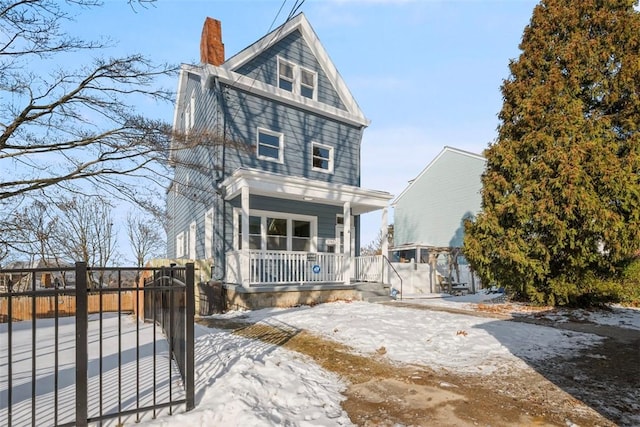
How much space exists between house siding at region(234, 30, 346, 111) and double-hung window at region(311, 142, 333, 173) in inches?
74.1

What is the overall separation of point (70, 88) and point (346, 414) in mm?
7581

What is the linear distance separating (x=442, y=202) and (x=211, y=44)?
16114mm

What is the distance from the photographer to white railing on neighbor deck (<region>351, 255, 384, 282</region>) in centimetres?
1261

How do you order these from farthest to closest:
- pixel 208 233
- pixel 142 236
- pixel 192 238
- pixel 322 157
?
pixel 142 236, pixel 192 238, pixel 322 157, pixel 208 233

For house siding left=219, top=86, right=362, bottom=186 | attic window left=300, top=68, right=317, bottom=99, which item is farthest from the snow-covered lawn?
attic window left=300, top=68, right=317, bottom=99

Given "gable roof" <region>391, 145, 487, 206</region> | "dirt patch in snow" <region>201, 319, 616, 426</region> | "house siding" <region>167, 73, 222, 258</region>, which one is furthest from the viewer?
"gable roof" <region>391, 145, 487, 206</region>

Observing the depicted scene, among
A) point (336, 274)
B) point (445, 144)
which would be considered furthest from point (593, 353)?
point (445, 144)

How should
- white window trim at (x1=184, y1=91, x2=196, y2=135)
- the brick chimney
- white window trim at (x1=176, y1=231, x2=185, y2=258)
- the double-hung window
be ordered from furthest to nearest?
white window trim at (x1=176, y1=231, x2=185, y2=258) < white window trim at (x1=184, y1=91, x2=196, y2=135) < the double-hung window < the brick chimney

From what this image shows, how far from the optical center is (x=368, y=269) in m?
13.0

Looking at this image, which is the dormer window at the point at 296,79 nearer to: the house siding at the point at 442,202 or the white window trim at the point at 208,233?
the white window trim at the point at 208,233

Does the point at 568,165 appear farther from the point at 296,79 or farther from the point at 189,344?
the point at 189,344

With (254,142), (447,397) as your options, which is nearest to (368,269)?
(254,142)

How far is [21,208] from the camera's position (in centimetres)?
813

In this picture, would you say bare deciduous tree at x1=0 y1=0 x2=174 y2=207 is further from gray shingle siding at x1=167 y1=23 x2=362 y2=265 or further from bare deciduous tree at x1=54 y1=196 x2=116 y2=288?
bare deciduous tree at x1=54 y1=196 x2=116 y2=288
